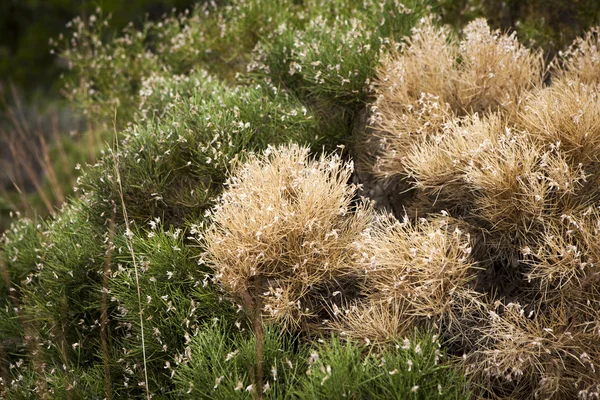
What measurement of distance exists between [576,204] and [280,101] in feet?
8.10

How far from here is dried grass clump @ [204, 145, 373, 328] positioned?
3590 mm

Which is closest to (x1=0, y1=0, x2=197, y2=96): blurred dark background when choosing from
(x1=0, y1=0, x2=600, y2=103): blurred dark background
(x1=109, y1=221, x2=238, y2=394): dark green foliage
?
(x1=0, y1=0, x2=600, y2=103): blurred dark background

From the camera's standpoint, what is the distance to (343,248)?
148 inches

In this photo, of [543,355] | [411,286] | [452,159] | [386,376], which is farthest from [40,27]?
[543,355]

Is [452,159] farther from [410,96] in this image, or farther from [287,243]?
[287,243]

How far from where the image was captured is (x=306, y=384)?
10.3 feet

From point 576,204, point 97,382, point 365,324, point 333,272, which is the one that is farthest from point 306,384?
point 576,204

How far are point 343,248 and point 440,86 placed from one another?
1588 millimetres

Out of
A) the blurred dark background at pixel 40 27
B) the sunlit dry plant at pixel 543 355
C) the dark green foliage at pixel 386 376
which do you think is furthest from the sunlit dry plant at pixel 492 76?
the blurred dark background at pixel 40 27

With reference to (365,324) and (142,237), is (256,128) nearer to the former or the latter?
(142,237)

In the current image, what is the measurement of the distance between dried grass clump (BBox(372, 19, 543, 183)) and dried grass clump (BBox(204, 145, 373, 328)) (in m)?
0.80

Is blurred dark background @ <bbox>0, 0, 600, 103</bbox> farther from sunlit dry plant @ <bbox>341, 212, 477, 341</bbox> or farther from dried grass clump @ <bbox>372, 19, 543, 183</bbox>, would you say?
sunlit dry plant @ <bbox>341, 212, 477, 341</bbox>

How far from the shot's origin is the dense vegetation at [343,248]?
332 centimetres

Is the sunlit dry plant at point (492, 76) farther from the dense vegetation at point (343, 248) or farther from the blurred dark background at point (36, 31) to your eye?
the blurred dark background at point (36, 31)
